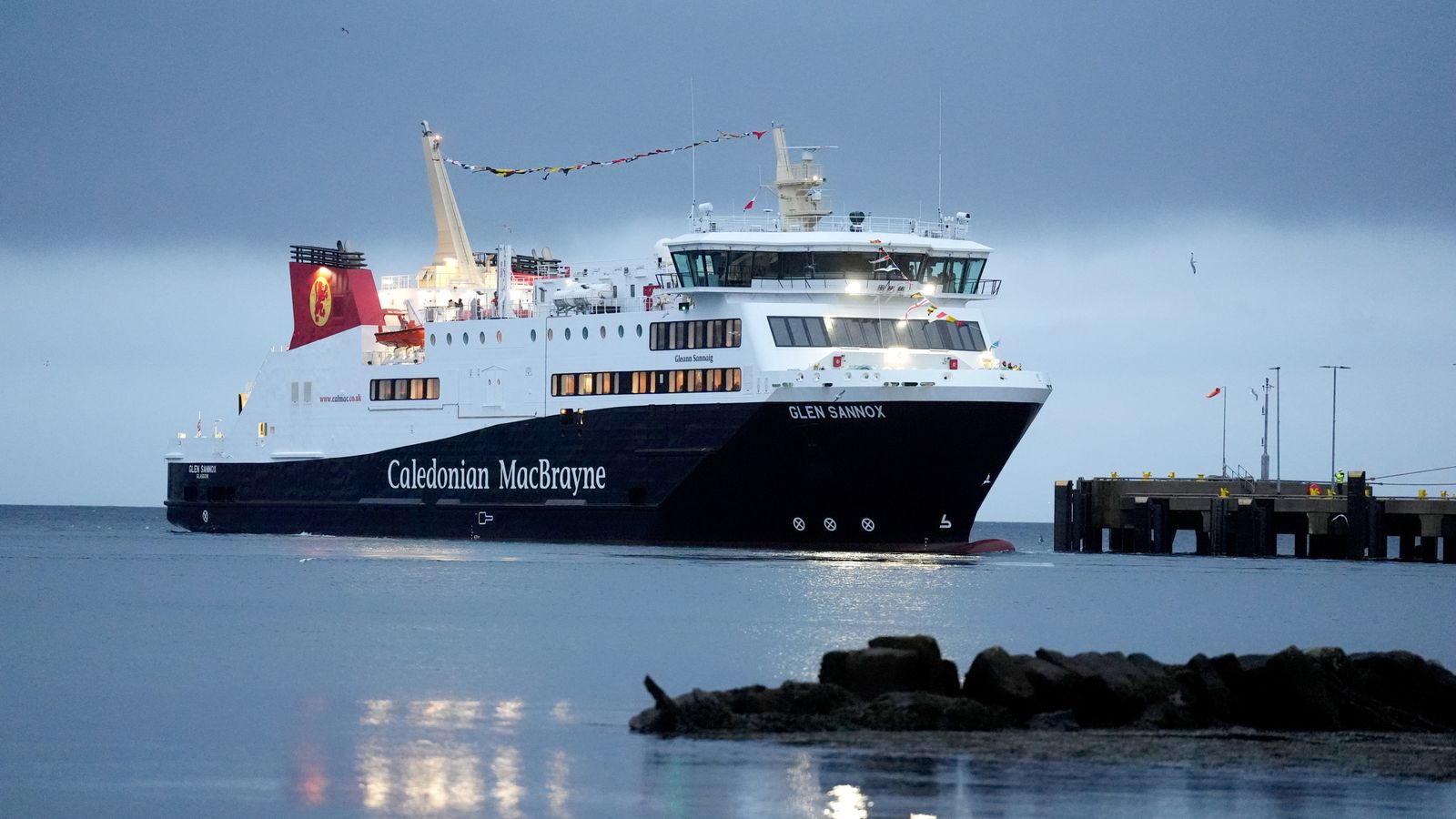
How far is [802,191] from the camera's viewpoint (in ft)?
173

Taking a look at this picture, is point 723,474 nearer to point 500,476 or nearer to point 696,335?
point 696,335

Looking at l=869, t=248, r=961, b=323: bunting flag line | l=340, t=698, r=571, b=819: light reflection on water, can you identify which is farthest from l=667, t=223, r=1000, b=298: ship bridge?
l=340, t=698, r=571, b=819: light reflection on water

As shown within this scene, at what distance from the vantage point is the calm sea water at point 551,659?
18.4 meters

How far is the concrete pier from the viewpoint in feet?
185

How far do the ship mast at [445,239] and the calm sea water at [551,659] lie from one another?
7514 millimetres

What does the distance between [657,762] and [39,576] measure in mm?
33912

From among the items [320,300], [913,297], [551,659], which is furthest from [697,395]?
[551,659]

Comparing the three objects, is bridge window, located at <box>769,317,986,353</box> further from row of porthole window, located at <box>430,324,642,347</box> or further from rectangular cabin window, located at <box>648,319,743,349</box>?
row of porthole window, located at <box>430,324,642,347</box>

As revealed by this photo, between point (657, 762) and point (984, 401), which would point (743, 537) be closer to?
point (984, 401)

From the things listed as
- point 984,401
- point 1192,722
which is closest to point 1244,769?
point 1192,722

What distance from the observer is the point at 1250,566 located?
54.8 m

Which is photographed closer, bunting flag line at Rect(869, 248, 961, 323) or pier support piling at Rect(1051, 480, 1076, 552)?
bunting flag line at Rect(869, 248, 961, 323)

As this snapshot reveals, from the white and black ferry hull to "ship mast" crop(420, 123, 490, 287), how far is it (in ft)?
19.7

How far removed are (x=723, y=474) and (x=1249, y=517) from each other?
1762cm
